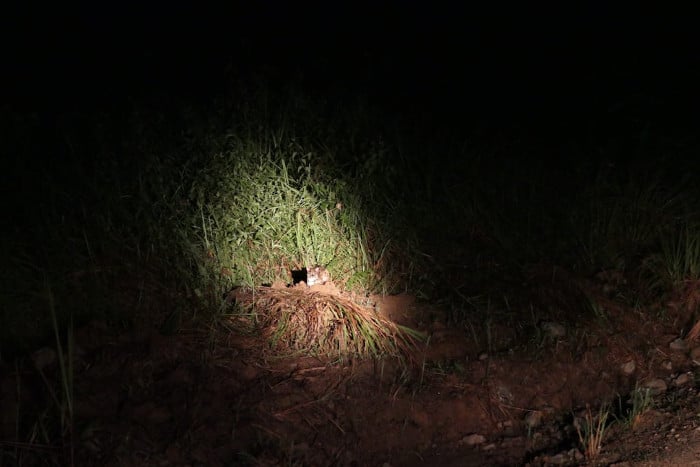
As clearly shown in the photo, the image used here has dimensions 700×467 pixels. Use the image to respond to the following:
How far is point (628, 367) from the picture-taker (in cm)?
342

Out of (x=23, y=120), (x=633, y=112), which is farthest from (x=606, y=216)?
(x=23, y=120)

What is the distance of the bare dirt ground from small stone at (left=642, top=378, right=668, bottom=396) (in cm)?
3

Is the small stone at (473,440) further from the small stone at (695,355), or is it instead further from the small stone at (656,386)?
the small stone at (695,355)

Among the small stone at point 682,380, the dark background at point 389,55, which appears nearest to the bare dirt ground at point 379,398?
the small stone at point 682,380

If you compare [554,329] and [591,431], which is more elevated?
[554,329]

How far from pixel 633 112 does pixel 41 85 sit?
4.96m

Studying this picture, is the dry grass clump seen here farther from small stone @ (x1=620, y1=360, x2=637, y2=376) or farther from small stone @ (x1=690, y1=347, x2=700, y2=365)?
small stone @ (x1=690, y1=347, x2=700, y2=365)

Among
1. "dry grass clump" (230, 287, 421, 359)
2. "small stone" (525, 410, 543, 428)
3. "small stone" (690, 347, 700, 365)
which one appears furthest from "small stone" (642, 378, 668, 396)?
"dry grass clump" (230, 287, 421, 359)

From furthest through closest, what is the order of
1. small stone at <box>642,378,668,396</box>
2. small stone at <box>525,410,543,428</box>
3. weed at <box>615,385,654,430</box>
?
1. small stone at <box>642,378,668,396</box>
2. small stone at <box>525,410,543,428</box>
3. weed at <box>615,385,654,430</box>

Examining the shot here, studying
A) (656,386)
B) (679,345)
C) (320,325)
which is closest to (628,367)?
(656,386)

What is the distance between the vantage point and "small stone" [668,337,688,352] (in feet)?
11.7

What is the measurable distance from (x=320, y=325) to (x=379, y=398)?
1.63 feet

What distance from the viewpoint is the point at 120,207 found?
3803 millimetres

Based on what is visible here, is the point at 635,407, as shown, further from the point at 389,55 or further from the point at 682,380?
the point at 389,55
